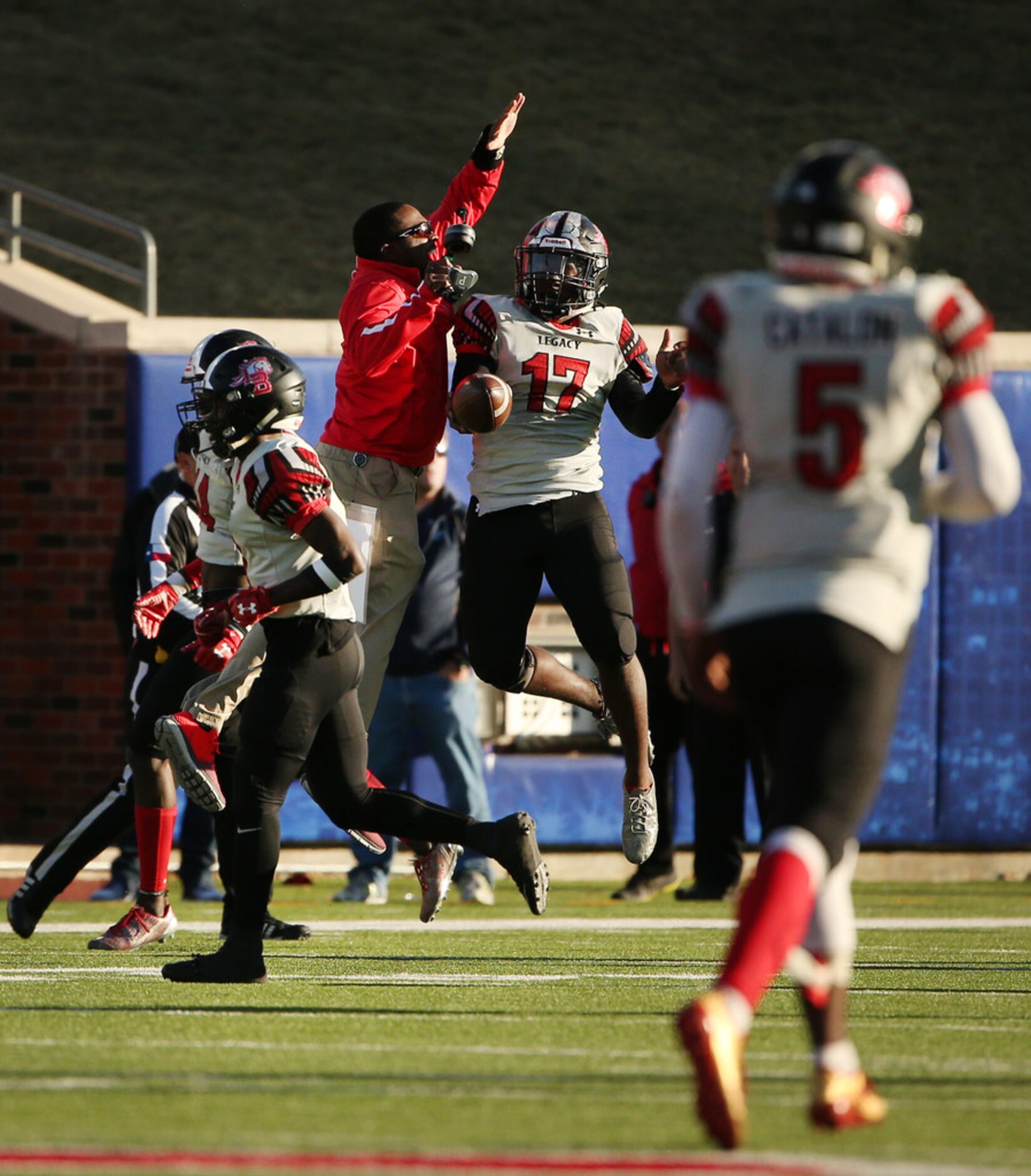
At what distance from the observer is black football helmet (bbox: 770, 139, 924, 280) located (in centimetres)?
395

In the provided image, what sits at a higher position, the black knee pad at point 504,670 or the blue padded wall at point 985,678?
the black knee pad at point 504,670

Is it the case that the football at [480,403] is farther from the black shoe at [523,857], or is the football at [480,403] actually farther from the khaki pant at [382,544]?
the black shoe at [523,857]

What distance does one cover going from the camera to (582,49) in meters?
25.4

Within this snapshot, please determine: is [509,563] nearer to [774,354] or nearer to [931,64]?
[774,354]

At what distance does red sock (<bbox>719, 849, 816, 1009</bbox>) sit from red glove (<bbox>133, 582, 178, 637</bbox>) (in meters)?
4.26

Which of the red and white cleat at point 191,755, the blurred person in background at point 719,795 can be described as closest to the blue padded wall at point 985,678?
the blurred person in background at point 719,795

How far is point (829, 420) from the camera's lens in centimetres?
386

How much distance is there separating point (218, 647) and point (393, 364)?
1567 mm

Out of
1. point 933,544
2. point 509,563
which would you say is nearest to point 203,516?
point 509,563

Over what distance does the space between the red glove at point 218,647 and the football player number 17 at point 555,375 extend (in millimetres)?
1444

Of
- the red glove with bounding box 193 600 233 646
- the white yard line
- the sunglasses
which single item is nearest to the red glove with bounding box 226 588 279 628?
the red glove with bounding box 193 600 233 646

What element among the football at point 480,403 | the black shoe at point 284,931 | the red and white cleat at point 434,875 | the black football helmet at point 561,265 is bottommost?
the black shoe at point 284,931

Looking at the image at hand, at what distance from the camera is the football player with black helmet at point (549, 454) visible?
23.7ft

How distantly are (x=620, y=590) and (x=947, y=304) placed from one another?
3.53m
